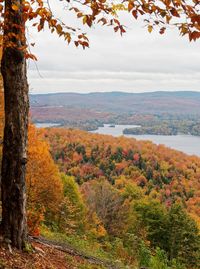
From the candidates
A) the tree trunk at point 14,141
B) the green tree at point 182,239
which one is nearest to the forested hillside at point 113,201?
the green tree at point 182,239

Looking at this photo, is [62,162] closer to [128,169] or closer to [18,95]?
[128,169]

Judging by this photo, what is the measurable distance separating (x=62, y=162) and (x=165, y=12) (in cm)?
9171

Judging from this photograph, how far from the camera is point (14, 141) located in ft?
24.7

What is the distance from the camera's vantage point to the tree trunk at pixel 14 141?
7352mm

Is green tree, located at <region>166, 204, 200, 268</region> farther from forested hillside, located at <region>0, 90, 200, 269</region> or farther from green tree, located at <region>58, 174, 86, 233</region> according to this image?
green tree, located at <region>58, 174, 86, 233</region>

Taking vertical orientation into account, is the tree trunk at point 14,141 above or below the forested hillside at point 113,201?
above

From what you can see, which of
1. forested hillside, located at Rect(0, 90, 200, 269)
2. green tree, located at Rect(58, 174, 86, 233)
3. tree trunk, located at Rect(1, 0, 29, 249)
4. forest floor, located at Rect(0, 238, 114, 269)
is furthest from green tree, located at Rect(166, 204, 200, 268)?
A: tree trunk, located at Rect(1, 0, 29, 249)

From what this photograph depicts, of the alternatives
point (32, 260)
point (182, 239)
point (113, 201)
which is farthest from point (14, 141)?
point (113, 201)

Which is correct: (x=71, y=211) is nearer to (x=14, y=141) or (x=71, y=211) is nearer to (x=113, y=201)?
(x=113, y=201)

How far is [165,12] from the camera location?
4.81 m

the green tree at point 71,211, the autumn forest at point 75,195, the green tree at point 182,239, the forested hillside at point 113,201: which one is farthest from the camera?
the green tree at point 182,239

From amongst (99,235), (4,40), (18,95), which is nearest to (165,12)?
(4,40)

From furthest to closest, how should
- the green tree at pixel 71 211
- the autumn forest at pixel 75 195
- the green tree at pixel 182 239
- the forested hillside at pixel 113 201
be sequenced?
the green tree at pixel 182 239 → the green tree at pixel 71 211 → the forested hillside at pixel 113 201 → the autumn forest at pixel 75 195

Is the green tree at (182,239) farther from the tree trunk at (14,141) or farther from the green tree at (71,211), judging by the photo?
the tree trunk at (14,141)
